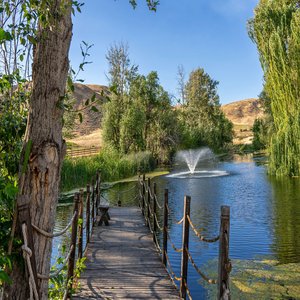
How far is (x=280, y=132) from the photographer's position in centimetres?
2252

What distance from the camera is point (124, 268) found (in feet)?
22.6

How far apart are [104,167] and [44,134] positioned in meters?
23.5

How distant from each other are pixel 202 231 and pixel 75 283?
275 inches

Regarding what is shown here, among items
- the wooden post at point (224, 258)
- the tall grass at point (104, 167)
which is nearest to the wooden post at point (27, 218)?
the wooden post at point (224, 258)

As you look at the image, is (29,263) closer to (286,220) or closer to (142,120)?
(286,220)

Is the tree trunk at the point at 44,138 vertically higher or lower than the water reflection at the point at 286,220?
higher

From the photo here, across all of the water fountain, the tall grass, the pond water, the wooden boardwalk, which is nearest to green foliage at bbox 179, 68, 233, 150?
the water fountain

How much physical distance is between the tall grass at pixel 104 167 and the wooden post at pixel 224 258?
16.4 meters

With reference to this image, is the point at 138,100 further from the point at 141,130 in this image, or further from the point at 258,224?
the point at 258,224

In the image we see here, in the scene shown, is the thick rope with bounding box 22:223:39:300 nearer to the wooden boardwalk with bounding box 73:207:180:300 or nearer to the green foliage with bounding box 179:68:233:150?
the wooden boardwalk with bounding box 73:207:180:300

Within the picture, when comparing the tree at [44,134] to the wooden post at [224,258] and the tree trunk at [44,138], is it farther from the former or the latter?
the wooden post at [224,258]

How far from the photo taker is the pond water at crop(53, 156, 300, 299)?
986 cm

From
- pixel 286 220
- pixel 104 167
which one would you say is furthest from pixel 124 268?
pixel 104 167

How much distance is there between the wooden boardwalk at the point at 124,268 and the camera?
5.71 m
